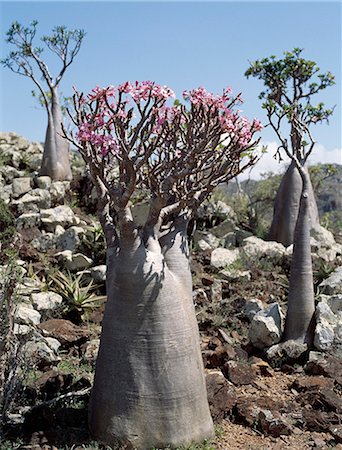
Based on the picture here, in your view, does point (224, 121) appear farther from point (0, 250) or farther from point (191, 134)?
point (0, 250)

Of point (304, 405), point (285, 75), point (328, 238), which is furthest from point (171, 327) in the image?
point (328, 238)

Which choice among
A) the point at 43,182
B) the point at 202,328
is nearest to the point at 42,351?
the point at 202,328

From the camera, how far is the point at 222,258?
7.32m

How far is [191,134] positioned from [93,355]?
2.48m

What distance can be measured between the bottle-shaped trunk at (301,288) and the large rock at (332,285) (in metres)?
0.99

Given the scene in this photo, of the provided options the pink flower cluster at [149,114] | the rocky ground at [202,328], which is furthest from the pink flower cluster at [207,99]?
the rocky ground at [202,328]

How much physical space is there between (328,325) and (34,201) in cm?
571

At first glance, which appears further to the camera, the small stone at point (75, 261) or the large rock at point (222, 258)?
the large rock at point (222, 258)

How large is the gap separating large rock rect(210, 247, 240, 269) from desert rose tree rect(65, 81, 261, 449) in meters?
3.94

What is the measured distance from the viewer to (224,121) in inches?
127

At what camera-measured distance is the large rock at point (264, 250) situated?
7.61 meters

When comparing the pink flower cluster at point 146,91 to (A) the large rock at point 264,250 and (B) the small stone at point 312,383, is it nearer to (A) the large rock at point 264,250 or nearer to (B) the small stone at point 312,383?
(B) the small stone at point 312,383

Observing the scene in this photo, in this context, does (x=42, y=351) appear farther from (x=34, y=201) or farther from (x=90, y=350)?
(x=34, y=201)

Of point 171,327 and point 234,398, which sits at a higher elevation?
point 171,327
